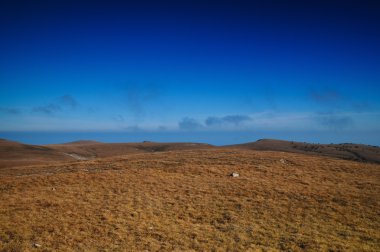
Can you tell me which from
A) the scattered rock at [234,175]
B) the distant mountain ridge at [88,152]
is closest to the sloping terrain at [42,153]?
the distant mountain ridge at [88,152]

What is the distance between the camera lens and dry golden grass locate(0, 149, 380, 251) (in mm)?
15609

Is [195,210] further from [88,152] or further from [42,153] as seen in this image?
[88,152]

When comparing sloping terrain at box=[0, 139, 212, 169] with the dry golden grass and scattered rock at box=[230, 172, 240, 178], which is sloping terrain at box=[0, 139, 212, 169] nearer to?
the dry golden grass

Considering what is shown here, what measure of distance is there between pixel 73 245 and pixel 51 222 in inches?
172

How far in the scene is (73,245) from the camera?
1513 centimetres

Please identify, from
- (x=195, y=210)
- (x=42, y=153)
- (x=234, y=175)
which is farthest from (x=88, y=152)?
(x=195, y=210)

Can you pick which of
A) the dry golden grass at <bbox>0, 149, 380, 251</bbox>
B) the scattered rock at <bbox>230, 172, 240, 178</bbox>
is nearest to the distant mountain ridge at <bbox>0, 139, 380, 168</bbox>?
the dry golden grass at <bbox>0, 149, 380, 251</bbox>

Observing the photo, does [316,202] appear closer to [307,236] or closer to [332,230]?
[332,230]

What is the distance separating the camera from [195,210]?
21.0 metres

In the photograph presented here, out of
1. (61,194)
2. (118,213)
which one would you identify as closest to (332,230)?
(118,213)

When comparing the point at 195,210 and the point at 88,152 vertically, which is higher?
the point at 88,152

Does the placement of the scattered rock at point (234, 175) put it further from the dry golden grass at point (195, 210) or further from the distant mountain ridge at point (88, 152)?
the distant mountain ridge at point (88, 152)

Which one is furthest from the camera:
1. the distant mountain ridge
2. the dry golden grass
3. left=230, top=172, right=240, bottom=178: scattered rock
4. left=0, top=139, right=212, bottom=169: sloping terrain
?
the distant mountain ridge

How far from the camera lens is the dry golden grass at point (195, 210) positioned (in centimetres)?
1561
